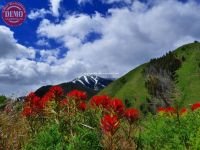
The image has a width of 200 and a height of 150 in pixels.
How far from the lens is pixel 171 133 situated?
15.9 meters

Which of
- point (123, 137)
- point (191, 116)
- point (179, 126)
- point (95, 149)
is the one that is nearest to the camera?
point (95, 149)

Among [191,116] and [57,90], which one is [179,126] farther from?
[57,90]

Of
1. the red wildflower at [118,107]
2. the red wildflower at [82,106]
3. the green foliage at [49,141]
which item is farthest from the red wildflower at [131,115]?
the green foliage at [49,141]

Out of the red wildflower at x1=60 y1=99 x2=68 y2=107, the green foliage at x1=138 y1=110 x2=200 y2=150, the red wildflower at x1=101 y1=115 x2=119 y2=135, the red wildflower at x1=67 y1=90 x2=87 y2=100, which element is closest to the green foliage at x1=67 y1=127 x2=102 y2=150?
the red wildflower at x1=101 y1=115 x2=119 y2=135

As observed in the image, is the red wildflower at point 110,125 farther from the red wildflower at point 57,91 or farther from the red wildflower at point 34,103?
the red wildflower at point 34,103

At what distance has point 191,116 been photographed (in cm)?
1638

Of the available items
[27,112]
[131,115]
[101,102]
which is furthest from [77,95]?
[131,115]

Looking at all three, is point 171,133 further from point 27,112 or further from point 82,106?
point 27,112

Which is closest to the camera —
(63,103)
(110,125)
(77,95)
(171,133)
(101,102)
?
(110,125)

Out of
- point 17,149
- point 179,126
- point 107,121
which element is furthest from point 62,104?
point 179,126

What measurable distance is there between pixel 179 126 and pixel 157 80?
1.68 metres

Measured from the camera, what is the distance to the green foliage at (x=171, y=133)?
14.3 metres

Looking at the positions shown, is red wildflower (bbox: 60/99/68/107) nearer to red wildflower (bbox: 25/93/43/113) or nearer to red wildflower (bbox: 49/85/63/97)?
red wildflower (bbox: 49/85/63/97)

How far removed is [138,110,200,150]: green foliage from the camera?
1427 cm
